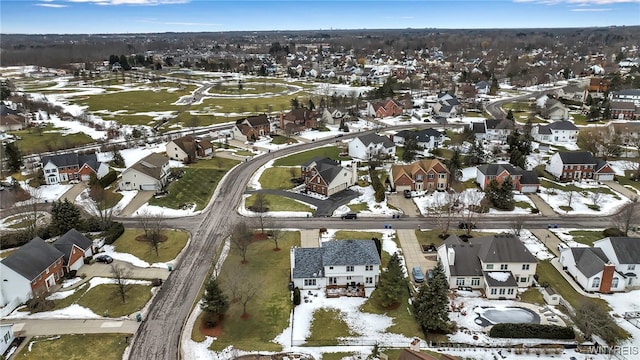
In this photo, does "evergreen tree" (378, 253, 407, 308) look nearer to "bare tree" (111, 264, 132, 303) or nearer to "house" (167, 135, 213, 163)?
"bare tree" (111, 264, 132, 303)

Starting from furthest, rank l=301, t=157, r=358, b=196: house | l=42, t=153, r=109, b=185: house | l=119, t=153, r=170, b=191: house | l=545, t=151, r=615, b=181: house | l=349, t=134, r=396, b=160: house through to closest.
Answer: l=349, t=134, r=396, b=160: house
l=42, t=153, r=109, b=185: house
l=545, t=151, r=615, b=181: house
l=119, t=153, r=170, b=191: house
l=301, t=157, r=358, b=196: house

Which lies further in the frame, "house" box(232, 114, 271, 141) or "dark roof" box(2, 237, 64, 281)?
"house" box(232, 114, 271, 141)

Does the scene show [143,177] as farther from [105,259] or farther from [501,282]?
[501,282]

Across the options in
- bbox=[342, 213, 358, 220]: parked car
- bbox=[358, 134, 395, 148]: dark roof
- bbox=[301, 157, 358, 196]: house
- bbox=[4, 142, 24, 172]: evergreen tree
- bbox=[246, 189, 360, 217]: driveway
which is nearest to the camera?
bbox=[342, 213, 358, 220]: parked car

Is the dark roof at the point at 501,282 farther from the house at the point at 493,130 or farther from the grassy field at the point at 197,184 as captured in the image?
the house at the point at 493,130

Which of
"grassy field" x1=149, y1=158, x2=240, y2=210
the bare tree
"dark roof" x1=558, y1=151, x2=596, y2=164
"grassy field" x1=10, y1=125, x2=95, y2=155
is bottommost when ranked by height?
the bare tree

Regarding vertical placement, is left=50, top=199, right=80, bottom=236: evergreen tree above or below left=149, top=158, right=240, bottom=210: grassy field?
above

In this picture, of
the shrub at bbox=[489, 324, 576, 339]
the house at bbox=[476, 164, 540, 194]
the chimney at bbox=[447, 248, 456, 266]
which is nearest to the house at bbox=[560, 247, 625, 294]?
the shrub at bbox=[489, 324, 576, 339]

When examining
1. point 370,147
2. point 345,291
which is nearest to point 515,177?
point 370,147
